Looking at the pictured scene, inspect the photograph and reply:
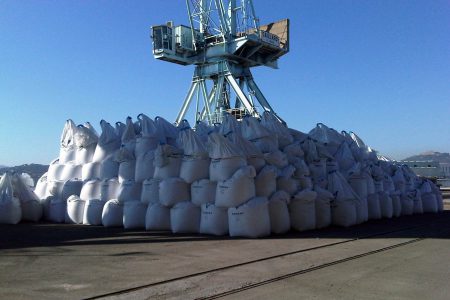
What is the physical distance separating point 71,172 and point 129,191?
268 cm

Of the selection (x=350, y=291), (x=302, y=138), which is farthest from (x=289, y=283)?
(x=302, y=138)

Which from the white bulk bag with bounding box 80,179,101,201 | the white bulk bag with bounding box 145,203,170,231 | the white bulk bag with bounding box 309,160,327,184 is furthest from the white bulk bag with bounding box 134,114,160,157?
the white bulk bag with bounding box 309,160,327,184

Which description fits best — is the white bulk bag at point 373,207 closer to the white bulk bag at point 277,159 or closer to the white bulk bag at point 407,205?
the white bulk bag at point 407,205

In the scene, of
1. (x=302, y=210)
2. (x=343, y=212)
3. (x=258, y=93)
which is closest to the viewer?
(x=302, y=210)

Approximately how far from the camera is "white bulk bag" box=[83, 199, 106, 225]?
10.3 meters

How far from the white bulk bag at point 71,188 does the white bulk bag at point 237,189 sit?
4458 mm

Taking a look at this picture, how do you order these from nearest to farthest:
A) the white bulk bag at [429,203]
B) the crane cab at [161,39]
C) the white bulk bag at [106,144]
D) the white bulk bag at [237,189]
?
the white bulk bag at [237,189], the white bulk bag at [106,144], the white bulk bag at [429,203], the crane cab at [161,39]

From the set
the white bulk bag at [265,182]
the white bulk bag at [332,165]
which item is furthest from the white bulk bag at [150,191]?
the white bulk bag at [332,165]

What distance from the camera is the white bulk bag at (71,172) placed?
11828 millimetres

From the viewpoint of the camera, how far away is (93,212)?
10352mm

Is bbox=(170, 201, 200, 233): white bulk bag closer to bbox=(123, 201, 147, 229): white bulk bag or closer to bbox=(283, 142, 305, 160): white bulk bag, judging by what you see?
bbox=(123, 201, 147, 229): white bulk bag

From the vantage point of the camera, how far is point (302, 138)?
451 inches

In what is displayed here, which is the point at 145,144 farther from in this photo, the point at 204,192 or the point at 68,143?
the point at 68,143

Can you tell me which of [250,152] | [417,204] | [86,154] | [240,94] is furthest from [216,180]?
[240,94]
